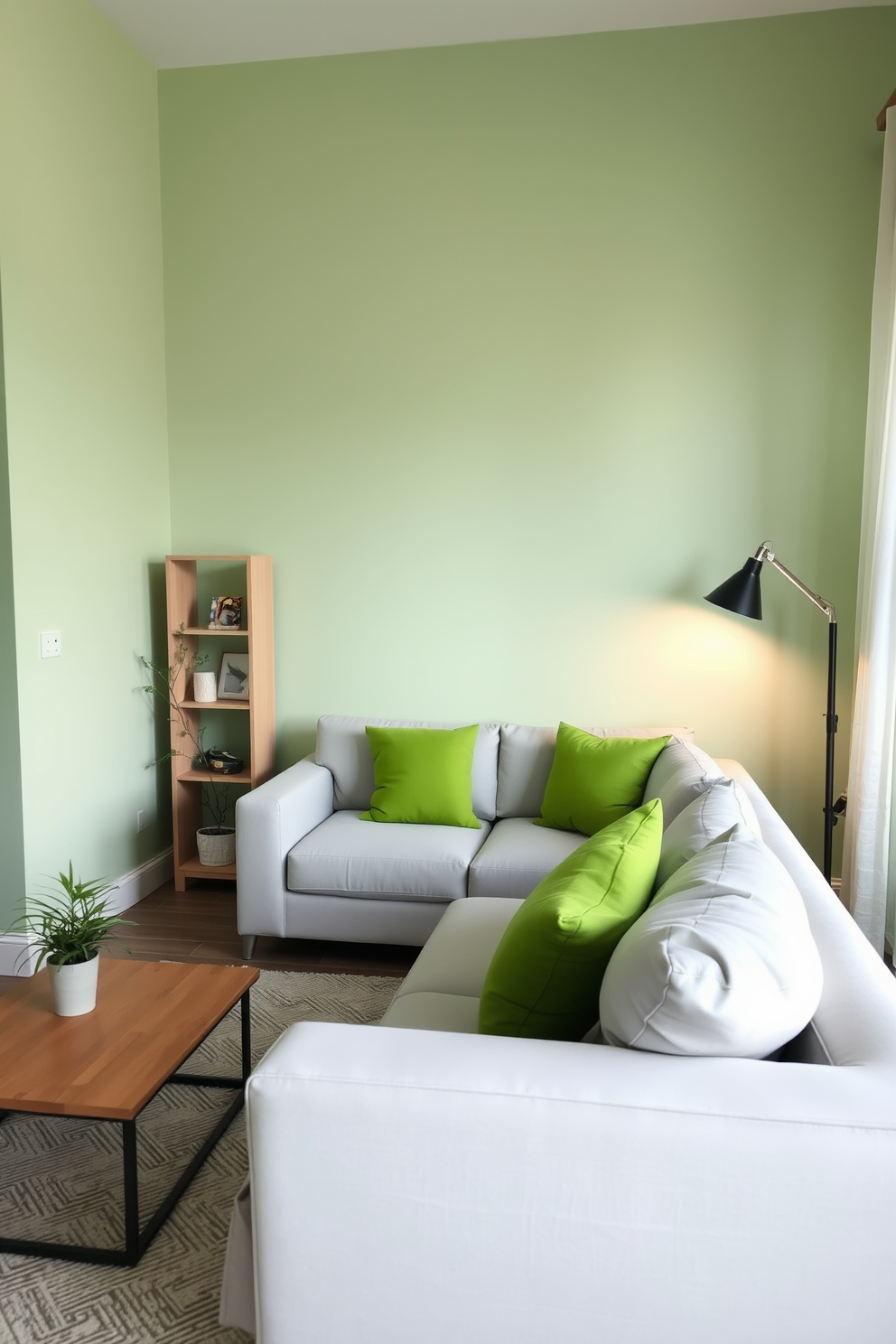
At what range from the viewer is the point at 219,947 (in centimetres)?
332

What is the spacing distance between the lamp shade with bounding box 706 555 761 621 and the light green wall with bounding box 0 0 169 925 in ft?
7.43

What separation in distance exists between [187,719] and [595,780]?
1801 millimetres

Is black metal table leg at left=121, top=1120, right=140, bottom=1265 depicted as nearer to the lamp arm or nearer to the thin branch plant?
the thin branch plant

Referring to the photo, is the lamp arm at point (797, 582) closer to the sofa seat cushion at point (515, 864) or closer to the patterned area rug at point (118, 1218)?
the sofa seat cushion at point (515, 864)

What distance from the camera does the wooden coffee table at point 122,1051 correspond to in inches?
69.2

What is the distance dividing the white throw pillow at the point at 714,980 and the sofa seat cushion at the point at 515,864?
1545mm

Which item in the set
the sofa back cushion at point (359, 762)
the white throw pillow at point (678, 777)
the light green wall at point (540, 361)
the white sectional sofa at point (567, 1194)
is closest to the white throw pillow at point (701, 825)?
the white throw pillow at point (678, 777)

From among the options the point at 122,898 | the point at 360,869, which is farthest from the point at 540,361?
the point at 122,898

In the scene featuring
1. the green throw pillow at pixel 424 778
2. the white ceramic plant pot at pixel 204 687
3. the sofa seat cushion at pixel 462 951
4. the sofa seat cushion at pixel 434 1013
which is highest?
the white ceramic plant pot at pixel 204 687

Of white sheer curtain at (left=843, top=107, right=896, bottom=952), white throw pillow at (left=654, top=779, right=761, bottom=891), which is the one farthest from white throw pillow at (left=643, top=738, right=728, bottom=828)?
white sheer curtain at (left=843, top=107, right=896, bottom=952)

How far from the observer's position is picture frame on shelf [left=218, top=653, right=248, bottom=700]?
400cm

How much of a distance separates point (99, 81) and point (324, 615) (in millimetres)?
2133

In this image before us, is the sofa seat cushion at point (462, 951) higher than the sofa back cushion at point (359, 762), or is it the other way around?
the sofa back cushion at point (359, 762)

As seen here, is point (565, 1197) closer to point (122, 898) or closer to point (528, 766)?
point (528, 766)
